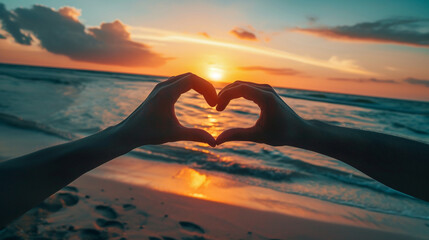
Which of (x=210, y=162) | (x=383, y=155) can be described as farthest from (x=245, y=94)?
(x=210, y=162)

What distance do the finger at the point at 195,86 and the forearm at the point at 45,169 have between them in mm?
487

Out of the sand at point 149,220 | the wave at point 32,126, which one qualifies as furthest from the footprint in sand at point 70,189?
the wave at point 32,126

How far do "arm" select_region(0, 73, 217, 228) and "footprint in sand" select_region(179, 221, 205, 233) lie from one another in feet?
4.26

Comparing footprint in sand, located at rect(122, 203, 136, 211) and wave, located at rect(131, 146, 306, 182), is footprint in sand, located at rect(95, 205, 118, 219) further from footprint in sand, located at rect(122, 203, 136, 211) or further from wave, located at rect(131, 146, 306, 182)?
wave, located at rect(131, 146, 306, 182)

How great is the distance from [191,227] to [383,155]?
1921 mm

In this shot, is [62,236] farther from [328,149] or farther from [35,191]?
[328,149]

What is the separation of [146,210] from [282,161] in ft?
10.7

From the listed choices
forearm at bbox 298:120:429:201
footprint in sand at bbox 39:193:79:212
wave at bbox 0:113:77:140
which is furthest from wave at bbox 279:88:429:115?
footprint in sand at bbox 39:193:79:212

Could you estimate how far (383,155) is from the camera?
61.1 inches

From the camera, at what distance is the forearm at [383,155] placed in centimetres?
154

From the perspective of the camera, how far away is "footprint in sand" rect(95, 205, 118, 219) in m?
2.62

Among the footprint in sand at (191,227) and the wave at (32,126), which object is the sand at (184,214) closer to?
the footprint in sand at (191,227)

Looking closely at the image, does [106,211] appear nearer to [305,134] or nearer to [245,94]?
[245,94]

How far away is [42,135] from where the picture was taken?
19.6 ft
